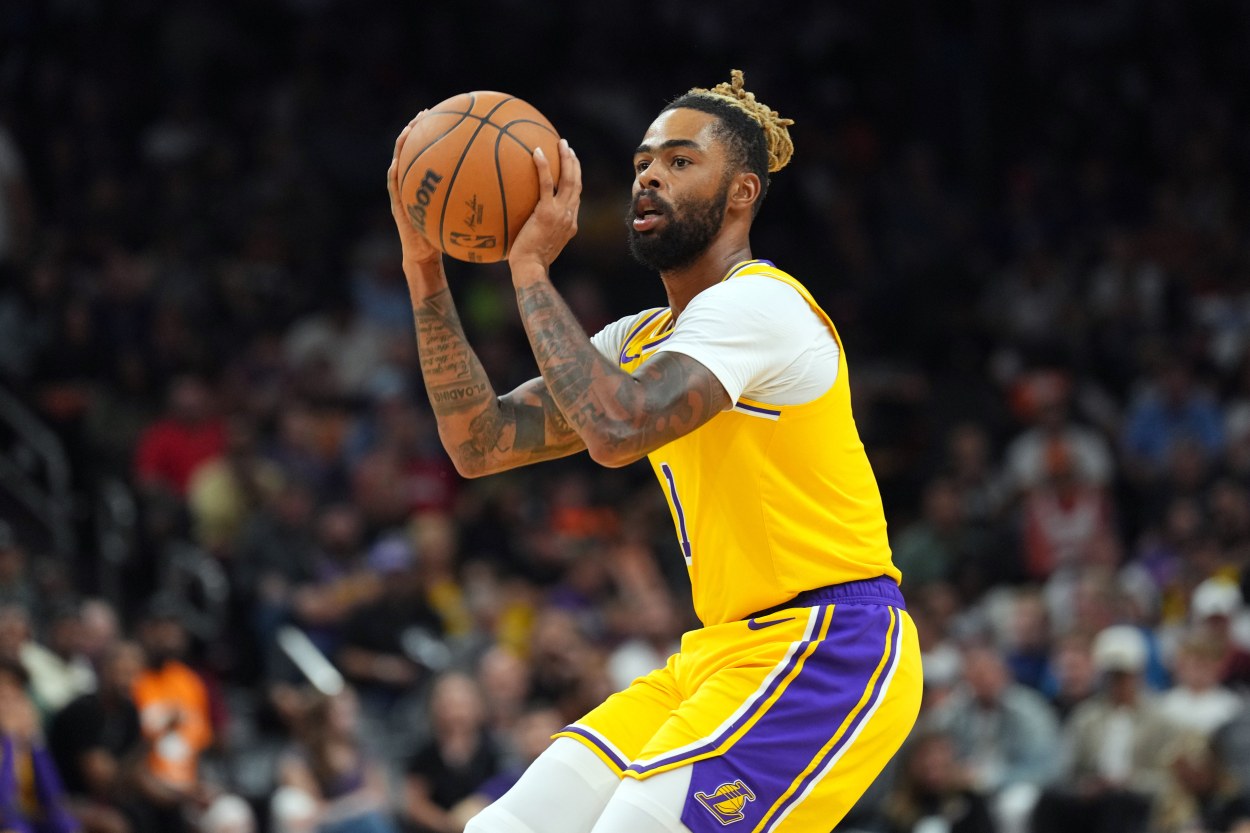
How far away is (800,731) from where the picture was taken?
442 centimetres

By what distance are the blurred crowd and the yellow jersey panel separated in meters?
5.80

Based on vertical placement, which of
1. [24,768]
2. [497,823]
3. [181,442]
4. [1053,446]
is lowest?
[24,768]

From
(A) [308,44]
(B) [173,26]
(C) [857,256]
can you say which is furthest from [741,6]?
(B) [173,26]

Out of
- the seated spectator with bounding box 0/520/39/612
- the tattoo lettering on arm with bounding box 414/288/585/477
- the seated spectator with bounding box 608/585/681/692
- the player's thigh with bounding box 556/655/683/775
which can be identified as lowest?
the seated spectator with bounding box 608/585/681/692

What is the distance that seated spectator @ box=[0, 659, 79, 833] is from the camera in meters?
9.24

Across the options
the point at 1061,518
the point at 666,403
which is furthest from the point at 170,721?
the point at 666,403

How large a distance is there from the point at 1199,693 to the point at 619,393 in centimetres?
730

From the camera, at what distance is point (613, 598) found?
12734 mm

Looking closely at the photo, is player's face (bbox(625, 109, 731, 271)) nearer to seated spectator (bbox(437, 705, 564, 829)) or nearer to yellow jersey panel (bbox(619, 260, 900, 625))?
yellow jersey panel (bbox(619, 260, 900, 625))

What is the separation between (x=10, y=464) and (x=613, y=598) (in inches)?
176

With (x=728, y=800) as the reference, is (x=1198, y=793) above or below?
below

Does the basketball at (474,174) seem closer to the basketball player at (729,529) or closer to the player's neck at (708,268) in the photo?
the basketball player at (729,529)

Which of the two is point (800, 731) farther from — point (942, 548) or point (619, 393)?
point (942, 548)

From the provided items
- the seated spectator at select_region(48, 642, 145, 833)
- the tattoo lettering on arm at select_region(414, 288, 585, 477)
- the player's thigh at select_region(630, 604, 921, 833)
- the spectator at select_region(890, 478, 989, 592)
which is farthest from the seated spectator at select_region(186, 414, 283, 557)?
the player's thigh at select_region(630, 604, 921, 833)
